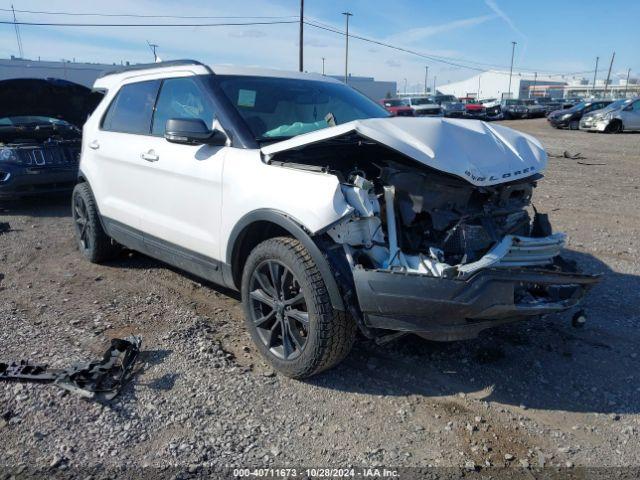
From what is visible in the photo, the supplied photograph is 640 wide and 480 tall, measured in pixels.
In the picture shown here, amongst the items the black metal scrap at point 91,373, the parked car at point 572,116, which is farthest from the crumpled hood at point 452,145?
the parked car at point 572,116

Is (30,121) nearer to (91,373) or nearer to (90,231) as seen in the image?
(90,231)

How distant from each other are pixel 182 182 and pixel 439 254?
1975 millimetres

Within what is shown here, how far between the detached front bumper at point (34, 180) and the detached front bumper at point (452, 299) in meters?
7.00

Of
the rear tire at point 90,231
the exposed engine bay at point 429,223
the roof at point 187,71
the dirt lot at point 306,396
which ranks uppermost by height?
the roof at point 187,71

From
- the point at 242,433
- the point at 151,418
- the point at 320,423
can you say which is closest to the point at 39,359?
the point at 151,418

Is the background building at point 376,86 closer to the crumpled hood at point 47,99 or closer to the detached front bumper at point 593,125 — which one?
the detached front bumper at point 593,125

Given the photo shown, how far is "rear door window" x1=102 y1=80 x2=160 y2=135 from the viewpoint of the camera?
4.47 meters

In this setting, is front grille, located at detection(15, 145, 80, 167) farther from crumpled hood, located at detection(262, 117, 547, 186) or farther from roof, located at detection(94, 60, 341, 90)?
crumpled hood, located at detection(262, 117, 547, 186)

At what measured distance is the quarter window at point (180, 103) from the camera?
3838 mm

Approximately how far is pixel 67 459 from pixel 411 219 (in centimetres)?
217

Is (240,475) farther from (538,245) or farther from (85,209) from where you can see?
(85,209)

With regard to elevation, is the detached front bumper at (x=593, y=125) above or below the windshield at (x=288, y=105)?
below

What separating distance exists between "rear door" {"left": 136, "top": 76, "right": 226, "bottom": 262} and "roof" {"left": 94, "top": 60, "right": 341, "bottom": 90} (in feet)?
0.29

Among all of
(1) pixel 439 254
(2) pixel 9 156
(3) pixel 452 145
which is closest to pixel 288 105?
(3) pixel 452 145
